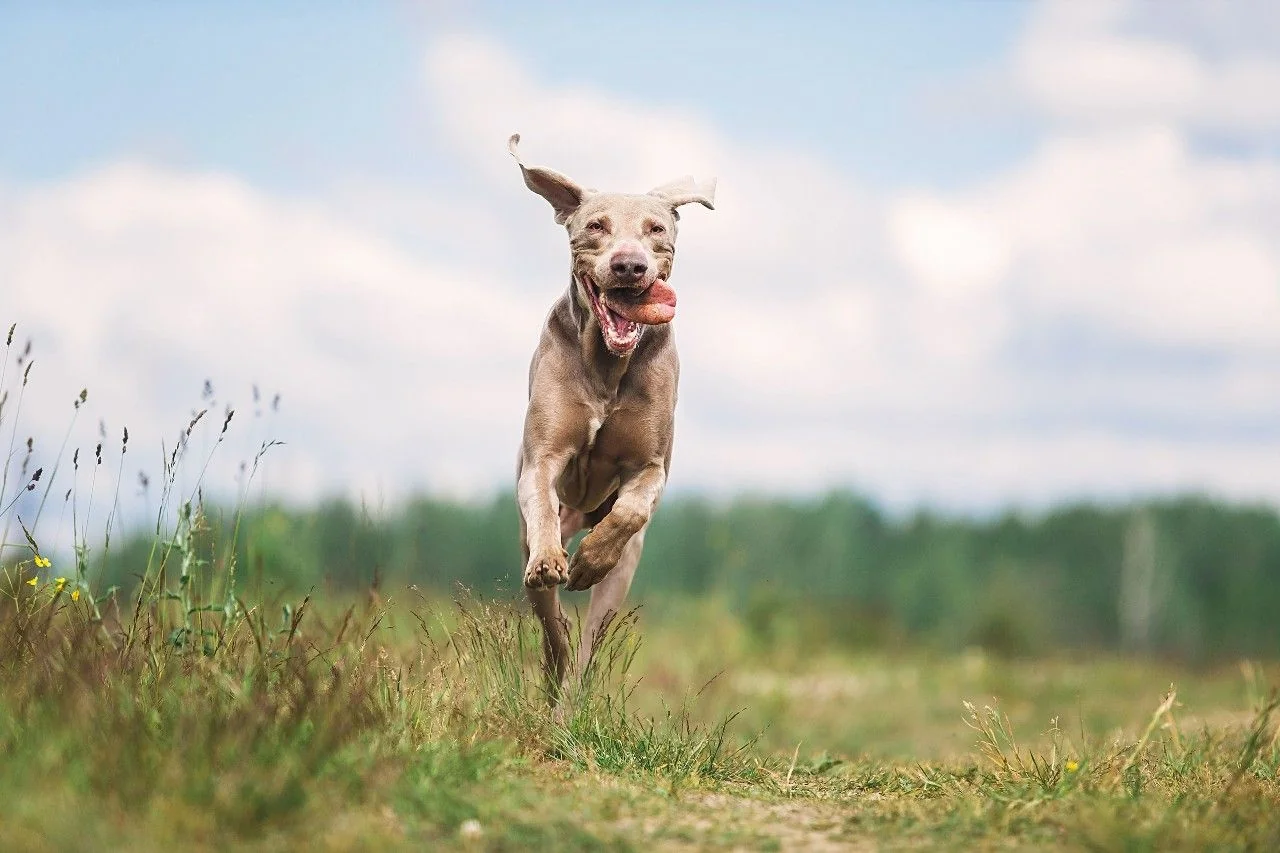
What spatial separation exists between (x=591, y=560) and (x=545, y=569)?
0.94ft

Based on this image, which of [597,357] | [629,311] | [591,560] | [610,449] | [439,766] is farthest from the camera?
[610,449]

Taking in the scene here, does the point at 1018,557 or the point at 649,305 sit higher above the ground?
the point at 649,305

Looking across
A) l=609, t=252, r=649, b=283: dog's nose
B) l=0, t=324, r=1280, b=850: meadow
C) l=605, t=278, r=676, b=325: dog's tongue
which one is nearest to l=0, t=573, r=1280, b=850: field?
l=0, t=324, r=1280, b=850: meadow

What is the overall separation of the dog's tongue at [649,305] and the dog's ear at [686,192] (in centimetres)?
73

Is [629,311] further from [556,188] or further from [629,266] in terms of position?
[556,188]

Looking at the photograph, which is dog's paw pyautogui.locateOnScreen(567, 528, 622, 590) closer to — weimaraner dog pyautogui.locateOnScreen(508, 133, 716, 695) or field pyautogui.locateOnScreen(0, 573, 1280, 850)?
weimaraner dog pyautogui.locateOnScreen(508, 133, 716, 695)

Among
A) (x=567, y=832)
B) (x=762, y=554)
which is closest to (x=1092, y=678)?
(x=567, y=832)

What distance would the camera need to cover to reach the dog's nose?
6.12 metres

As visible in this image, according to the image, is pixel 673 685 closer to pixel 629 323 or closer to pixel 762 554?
pixel 629 323

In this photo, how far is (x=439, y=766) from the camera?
4.84 metres

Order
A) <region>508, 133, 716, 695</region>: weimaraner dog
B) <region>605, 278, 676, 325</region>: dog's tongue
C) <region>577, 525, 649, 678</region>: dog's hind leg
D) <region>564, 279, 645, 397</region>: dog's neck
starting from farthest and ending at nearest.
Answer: <region>577, 525, 649, 678</region>: dog's hind leg
<region>564, 279, 645, 397</region>: dog's neck
<region>605, 278, 676, 325</region>: dog's tongue
<region>508, 133, 716, 695</region>: weimaraner dog

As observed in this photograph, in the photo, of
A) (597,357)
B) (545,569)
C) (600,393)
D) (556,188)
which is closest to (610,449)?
(600,393)

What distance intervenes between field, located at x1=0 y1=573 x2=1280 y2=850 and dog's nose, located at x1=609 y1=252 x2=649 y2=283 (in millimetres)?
1606

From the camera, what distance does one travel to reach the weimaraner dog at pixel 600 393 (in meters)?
6.21
